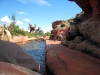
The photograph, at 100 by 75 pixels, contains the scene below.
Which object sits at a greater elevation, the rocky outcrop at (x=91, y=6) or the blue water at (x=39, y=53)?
the rocky outcrop at (x=91, y=6)

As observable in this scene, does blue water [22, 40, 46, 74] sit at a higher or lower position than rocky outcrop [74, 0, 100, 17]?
lower

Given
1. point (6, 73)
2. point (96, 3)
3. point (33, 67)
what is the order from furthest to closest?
point (96, 3), point (33, 67), point (6, 73)

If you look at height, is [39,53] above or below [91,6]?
below

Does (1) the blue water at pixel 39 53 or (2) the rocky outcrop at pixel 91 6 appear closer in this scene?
(1) the blue water at pixel 39 53

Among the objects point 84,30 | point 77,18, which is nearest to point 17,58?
point 84,30

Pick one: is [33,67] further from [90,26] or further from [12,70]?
[90,26]

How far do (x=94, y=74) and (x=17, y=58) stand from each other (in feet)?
4.12

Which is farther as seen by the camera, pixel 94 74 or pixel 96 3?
pixel 96 3

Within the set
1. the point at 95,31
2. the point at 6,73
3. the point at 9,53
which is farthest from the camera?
the point at 95,31

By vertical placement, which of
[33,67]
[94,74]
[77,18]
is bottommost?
[94,74]

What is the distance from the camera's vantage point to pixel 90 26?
5020mm

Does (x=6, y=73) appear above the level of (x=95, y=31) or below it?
below

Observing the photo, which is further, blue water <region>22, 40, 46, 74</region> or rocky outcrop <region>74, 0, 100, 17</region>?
rocky outcrop <region>74, 0, 100, 17</region>

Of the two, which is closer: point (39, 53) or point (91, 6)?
point (91, 6)
